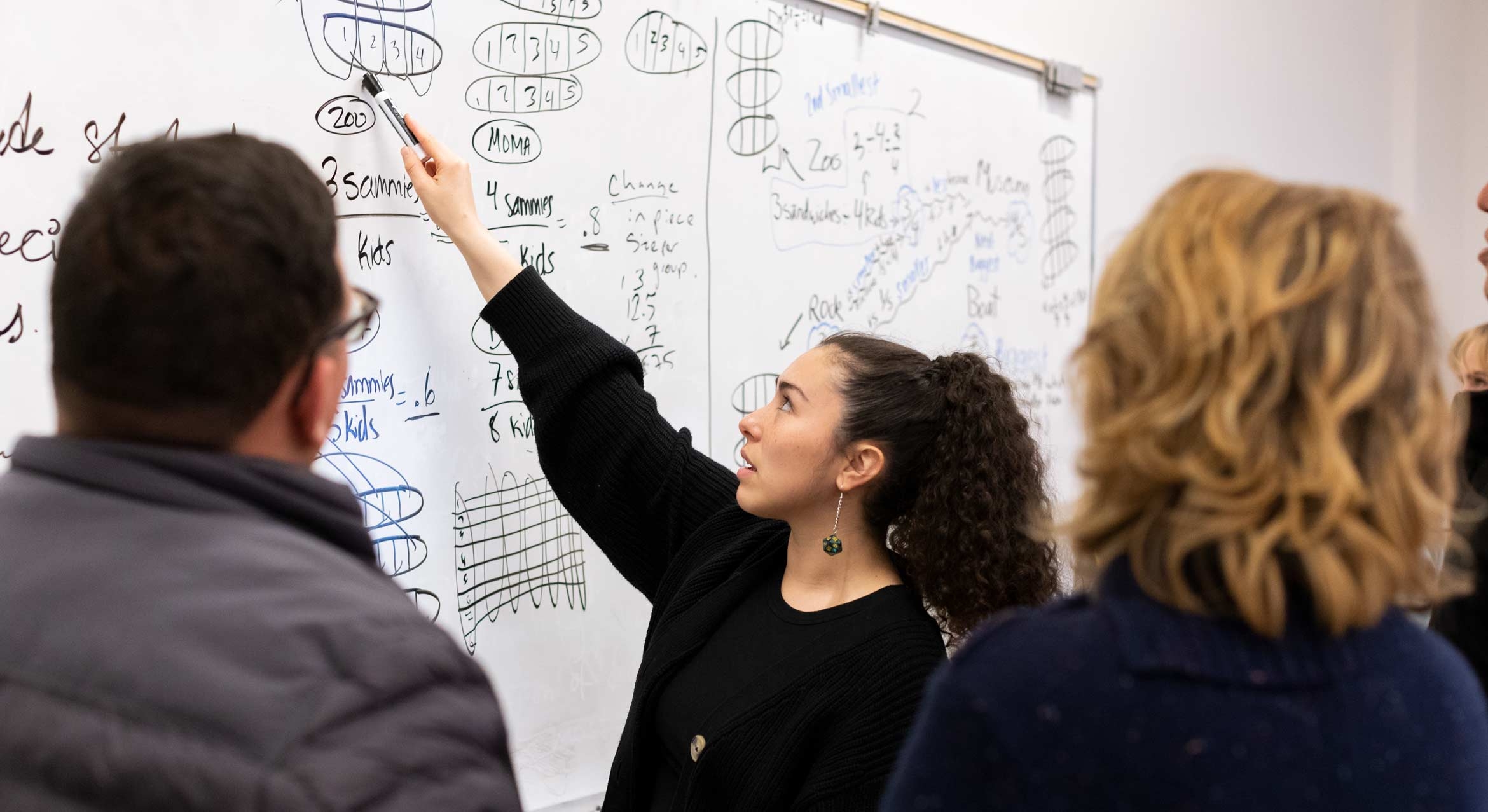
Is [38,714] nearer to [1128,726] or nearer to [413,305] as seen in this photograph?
[1128,726]

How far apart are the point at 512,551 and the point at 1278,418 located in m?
1.29

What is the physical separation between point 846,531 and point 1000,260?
118cm

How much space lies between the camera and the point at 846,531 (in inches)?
62.8

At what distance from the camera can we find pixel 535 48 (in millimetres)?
1757

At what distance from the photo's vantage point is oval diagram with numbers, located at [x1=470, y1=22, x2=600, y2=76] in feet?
5.59

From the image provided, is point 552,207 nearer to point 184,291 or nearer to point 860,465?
point 860,465

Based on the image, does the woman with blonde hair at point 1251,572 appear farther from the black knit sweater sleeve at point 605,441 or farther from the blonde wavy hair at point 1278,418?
the black knit sweater sleeve at point 605,441

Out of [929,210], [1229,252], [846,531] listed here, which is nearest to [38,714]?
[1229,252]

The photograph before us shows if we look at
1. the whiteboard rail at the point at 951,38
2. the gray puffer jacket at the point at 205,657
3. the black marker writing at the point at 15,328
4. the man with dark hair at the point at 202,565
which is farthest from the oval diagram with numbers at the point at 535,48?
the gray puffer jacket at the point at 205,657

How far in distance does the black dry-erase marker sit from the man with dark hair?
84 cm

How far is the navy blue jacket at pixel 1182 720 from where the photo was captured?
0.69 meters

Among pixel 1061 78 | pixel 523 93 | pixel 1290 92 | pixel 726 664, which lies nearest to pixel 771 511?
pixel 726 664

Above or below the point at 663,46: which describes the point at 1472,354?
below

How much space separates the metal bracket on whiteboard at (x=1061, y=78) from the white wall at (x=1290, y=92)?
46 mm
